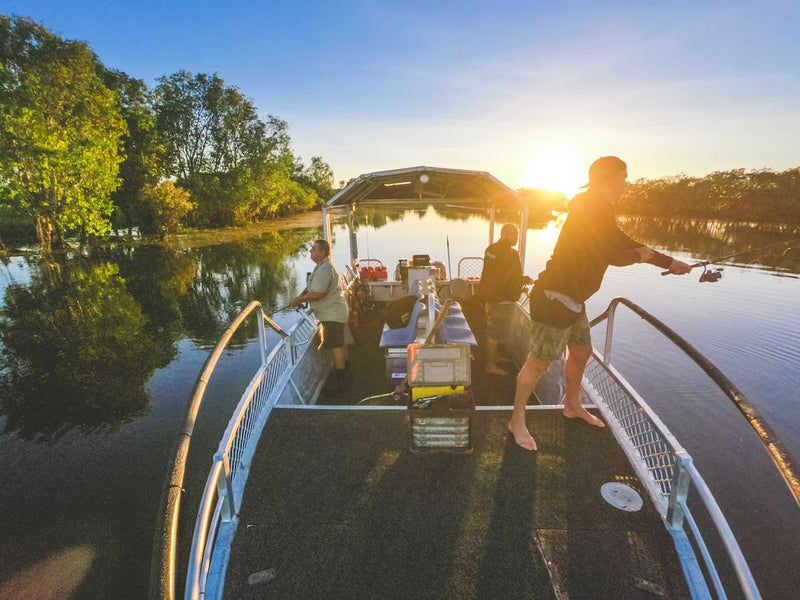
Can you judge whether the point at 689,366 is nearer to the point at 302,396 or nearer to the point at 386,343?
the point at 386,343

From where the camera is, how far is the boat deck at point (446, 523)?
249 cm

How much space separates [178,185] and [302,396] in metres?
Result: 47.8

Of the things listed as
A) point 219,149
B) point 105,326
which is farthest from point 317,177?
point 105,326

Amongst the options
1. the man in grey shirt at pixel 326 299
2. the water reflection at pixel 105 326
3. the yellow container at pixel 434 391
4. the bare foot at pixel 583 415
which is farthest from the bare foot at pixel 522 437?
the water reflection at pixel 105 326

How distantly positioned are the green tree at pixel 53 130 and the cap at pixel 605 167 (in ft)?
97.1

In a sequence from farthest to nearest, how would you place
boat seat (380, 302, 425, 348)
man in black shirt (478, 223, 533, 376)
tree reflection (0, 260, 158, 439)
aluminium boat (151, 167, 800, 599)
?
1. tree reflection (0, 260, 158, 439)
2. man in black shirt (478, 223, 533, 376)
3. boat seat (380, 302, 425, 348)
4. aluminium boat (151, 167, 800, 599)

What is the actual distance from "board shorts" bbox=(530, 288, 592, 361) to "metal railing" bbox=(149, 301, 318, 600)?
2473mm

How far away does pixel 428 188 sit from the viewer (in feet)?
32.4

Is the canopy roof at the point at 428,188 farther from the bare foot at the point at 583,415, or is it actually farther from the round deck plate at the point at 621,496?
the round deck plate at the point at 621,496

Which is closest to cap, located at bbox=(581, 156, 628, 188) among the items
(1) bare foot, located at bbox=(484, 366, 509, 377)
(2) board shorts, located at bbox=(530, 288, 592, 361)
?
(2) board shorts, located at bbox=(530, 288, 592, 361)

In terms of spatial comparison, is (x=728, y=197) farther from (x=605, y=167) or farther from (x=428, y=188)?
(x=605, y=167)

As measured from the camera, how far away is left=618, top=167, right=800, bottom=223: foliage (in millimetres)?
40375

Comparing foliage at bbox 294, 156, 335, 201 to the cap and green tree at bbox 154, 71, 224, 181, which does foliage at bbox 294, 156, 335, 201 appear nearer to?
green tree at bbox 154, 71, 224, 181

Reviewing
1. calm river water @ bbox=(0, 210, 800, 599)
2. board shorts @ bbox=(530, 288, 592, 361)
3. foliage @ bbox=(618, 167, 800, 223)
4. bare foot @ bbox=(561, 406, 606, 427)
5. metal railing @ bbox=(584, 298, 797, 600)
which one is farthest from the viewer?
foliage @ bbox=(618, 167, 800, 223)
